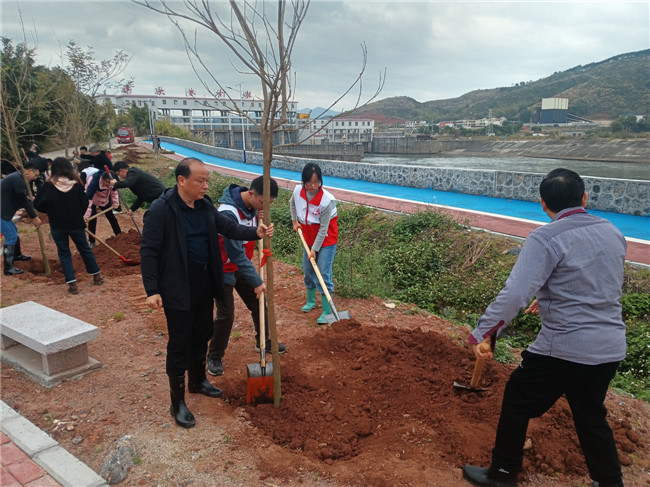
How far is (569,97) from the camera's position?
291 ft

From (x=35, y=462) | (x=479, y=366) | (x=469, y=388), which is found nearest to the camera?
(x=35, y=462)

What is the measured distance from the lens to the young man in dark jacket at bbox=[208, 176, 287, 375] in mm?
3361

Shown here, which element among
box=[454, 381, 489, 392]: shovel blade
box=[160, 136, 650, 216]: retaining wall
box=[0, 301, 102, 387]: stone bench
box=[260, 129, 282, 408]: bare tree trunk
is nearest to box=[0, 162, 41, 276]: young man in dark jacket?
box=[0, 301, 102, 387]: stone bench

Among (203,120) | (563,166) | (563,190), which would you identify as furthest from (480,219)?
(203,120)

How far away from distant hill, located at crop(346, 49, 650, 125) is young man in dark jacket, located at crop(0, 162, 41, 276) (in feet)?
152

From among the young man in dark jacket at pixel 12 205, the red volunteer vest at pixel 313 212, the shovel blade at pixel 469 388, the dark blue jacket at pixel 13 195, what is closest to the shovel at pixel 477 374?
the shovel blade at pixel 469 388

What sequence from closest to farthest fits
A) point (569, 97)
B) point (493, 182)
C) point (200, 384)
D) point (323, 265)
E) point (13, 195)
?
point (200, 384) < point (323, 265) < point (13, 195) < point (493, 182) < point (569, 97)

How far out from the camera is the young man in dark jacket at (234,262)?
3.36m

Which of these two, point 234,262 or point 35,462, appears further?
point 234,262

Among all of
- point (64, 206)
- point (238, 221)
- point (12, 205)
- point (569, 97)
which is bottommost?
point (12, 205)

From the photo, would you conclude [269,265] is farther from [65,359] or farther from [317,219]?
[65,359]

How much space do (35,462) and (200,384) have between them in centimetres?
108

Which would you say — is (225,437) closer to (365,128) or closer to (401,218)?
(401,218)

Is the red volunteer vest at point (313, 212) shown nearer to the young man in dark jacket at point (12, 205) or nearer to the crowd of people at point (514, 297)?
the crowd of people at point (514, 297)
